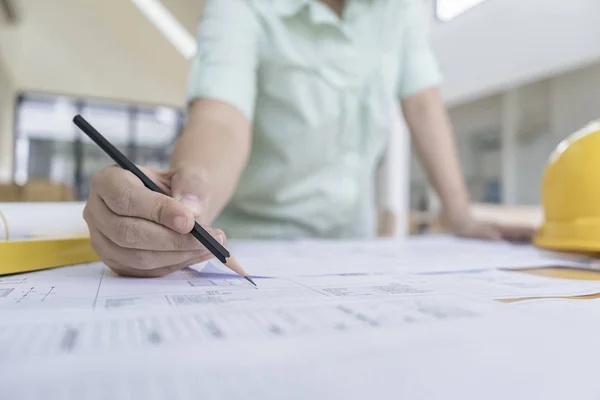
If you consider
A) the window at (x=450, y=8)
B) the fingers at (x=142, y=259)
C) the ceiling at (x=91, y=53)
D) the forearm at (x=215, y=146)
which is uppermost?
the ceiling at (x=91, y=53)

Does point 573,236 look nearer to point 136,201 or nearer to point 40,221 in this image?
point 136,201

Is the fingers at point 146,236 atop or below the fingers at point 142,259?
atop

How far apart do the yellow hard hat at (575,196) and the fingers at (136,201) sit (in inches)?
18.2

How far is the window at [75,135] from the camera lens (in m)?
6.66

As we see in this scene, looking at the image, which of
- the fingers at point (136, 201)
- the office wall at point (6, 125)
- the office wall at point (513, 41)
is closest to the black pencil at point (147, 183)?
the fingers at point (136, 201)

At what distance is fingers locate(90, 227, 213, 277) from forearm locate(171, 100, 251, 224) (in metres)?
0.11

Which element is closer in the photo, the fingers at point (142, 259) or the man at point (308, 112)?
the fingers at point (142, 259)

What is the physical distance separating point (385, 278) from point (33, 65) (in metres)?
7.03

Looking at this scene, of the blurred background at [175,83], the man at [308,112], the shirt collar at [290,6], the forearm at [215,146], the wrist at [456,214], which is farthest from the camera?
the blurred background at [175,83]

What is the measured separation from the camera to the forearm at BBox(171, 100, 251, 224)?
529 millimetres

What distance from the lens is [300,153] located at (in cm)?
87

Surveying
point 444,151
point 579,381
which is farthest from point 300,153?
point 579,381

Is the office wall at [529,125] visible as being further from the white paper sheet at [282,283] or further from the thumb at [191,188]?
the thumb at [191,188]

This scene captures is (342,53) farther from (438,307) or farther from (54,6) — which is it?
(54,6)
